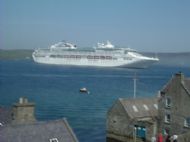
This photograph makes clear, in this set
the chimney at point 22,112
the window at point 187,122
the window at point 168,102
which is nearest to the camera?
the chimney at point 22,112

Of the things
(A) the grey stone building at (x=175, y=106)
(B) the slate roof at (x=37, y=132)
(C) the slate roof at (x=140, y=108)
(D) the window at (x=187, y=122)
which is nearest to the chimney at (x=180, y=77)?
(A) the grey stone building at (x=175, y=106)

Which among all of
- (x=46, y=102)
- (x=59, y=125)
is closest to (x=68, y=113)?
(x=46, y=102)

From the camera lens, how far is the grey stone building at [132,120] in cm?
4693

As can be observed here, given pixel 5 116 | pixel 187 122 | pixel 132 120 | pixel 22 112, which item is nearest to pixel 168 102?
pixel 187 122

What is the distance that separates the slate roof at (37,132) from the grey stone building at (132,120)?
20.1 metres

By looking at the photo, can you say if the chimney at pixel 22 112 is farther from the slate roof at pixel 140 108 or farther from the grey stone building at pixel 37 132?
the slate roof at pixel 140 108

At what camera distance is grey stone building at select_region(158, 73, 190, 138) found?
150 feet

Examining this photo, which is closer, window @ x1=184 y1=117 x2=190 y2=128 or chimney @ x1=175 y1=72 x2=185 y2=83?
window @ x1=184 y1=117 x2=190 y2=128

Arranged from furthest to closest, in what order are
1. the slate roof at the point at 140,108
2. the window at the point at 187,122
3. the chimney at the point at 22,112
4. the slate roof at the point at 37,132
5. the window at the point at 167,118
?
1. the slate roof at the point at 140,108
2. the window at the point at 167,118
3. the window at the point at 187,122
4. the chimney at the point at 22,112
5. the slate roof at the point at 37,132

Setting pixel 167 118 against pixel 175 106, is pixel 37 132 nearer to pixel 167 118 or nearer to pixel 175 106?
pixel 175 106

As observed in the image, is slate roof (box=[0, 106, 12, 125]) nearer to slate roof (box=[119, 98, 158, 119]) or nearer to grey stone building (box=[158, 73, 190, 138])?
slate roof (box=[119, 98, 158, 119])

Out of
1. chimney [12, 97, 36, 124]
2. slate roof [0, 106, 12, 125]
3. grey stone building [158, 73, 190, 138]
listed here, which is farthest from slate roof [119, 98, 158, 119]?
chimney [12, 97, 36, 124]

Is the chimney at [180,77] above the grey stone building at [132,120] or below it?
above

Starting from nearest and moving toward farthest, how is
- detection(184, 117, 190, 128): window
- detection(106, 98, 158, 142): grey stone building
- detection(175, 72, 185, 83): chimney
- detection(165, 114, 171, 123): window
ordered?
detection(184, 117, 190, 128): window
detection(175, 72, 185, 83): chimney
detection(106, 98, 158, 142): grey stone building
detection(165, 114, 171, 123): window
